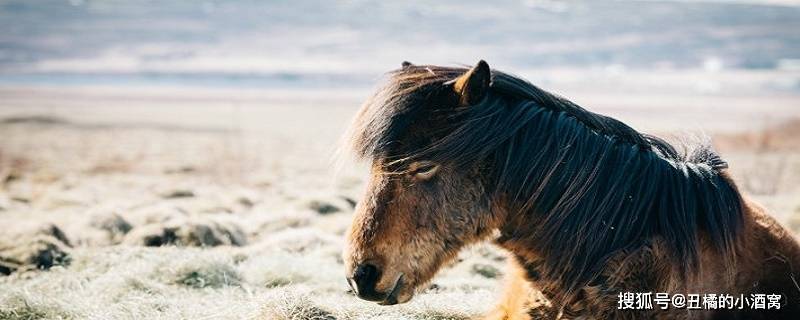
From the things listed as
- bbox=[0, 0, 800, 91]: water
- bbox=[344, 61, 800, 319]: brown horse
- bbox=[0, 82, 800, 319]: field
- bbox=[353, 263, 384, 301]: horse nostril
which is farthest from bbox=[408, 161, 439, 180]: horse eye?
bbox=[0, 0, 800, 91]: water

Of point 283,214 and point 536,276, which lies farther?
point 283,214

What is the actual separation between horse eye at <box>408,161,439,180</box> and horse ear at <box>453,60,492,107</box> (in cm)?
30

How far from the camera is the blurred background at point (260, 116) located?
5.48 m

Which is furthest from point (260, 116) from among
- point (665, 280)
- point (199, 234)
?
point (665, 280)

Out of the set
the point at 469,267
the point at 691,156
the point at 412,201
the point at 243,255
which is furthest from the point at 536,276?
the point at 243,255

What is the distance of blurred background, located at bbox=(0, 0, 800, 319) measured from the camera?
5484 mm

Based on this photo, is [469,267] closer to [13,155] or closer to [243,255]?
[243,255]

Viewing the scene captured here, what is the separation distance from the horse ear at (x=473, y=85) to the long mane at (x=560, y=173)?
3 cm

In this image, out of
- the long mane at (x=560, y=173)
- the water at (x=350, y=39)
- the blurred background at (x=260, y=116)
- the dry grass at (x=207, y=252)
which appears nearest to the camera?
the long mane at (x=560, y=173)

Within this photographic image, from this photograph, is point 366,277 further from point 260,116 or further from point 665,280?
point 260,116

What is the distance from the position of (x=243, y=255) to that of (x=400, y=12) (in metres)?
142

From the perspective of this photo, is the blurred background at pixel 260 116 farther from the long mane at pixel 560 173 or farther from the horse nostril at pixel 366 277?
the horse nostril at pixel 366 277

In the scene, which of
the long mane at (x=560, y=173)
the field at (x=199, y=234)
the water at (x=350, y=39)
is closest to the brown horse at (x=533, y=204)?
the long mane at (x=560, y=173)

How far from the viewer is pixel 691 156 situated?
3496 millimetres
